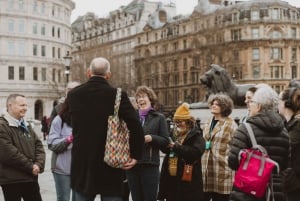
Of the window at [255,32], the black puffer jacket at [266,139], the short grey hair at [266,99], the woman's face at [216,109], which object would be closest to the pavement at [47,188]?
the woman's face at [216,109]

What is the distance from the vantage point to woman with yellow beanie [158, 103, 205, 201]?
Answer: 6.83 metres

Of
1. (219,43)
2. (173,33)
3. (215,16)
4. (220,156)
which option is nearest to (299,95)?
(220,156)

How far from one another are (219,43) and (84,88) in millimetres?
61146

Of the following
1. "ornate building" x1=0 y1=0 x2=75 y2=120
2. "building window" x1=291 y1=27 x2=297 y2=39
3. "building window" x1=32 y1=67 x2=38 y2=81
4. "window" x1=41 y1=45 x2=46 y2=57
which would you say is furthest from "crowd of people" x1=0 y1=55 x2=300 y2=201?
"window" x1=41 y1=45 x2=46 y2=57

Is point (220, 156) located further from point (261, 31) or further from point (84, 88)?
point (261, 31)

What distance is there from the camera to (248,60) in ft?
241

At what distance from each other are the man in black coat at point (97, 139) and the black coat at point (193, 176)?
4.89ft

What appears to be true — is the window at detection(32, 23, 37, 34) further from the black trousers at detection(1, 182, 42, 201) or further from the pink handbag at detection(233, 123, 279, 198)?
the pink handbag at detection(233, 123, 279, 198)

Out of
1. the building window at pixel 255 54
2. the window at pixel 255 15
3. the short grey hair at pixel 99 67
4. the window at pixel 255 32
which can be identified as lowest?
the short grey hair at pixel 99 67

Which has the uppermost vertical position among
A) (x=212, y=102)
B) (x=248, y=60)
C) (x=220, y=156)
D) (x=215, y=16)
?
(x=215, y=16)

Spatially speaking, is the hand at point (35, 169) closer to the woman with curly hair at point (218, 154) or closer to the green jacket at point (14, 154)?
the green jacket at point (14, 154)

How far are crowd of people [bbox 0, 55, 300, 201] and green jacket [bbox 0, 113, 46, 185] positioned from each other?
0.5 inches

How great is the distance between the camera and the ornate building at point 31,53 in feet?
250

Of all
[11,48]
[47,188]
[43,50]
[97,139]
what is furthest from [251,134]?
[43,50]
